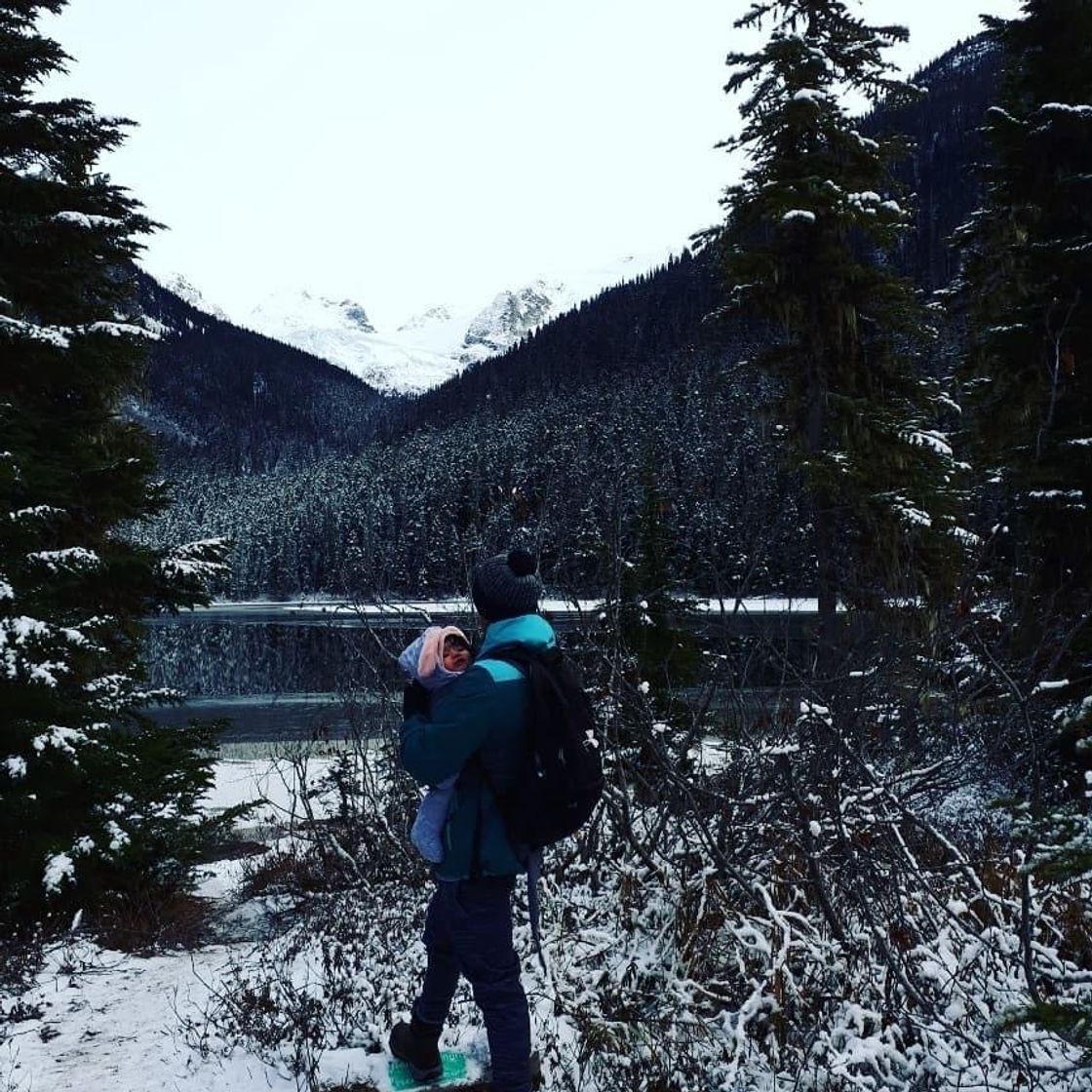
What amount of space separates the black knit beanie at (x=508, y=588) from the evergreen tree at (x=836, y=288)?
28.1 feet

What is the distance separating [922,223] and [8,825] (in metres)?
135

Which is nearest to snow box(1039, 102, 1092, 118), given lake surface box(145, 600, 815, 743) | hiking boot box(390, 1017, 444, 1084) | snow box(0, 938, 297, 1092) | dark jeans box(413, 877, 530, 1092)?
lake surface box(145, 600, 815, 743)

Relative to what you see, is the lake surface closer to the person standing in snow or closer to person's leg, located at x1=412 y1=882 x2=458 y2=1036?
the person standing in snow

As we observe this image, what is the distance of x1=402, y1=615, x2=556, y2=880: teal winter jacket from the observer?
9.27ft

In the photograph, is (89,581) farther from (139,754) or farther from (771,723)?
(771,723)

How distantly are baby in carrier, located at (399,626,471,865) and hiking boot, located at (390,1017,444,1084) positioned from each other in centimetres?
89

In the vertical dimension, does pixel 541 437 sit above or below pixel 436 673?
above

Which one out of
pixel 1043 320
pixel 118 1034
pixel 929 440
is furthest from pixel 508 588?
pixel 929 440

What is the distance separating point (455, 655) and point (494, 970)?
1.14 meters

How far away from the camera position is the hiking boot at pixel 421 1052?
3.39 metres

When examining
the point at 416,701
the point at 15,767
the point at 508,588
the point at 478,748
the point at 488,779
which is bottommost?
the point at 15,767

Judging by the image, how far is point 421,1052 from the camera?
3.40 meters

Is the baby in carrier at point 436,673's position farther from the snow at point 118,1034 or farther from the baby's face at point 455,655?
the snow at point 118,1034

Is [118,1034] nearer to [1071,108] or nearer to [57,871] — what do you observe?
[57,871]
